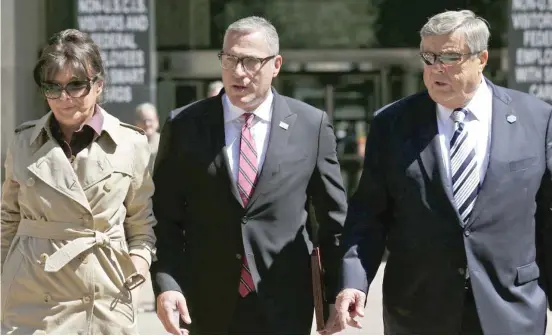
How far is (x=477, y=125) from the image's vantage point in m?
4.19

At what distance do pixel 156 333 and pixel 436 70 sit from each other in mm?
4630

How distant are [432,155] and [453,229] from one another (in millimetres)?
292

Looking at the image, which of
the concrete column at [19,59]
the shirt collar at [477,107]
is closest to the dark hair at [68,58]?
the shirt collar at [477,107]

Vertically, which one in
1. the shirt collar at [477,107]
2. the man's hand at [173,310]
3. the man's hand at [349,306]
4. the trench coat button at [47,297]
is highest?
the shirt collar at [477,107]

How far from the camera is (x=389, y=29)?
13250 mm

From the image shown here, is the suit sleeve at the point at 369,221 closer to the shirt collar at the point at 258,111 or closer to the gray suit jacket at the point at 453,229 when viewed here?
the gray suit jacket at the point at 453,229

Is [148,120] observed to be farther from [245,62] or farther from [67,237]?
[67,237]

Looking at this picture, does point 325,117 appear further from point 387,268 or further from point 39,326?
point 39,326

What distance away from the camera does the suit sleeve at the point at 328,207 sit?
4.50 metres

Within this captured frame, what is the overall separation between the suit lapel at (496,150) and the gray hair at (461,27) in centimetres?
24

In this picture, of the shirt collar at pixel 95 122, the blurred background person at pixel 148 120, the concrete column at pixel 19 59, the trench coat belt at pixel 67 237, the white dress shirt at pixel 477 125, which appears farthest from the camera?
the concrete column at pixel 19 59

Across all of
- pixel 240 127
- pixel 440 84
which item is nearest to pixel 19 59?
pixel 240 127

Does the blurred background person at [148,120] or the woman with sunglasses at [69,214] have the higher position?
the woman with sunglasses at [69,214]

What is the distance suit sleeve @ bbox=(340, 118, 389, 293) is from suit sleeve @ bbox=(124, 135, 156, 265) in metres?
0.75
